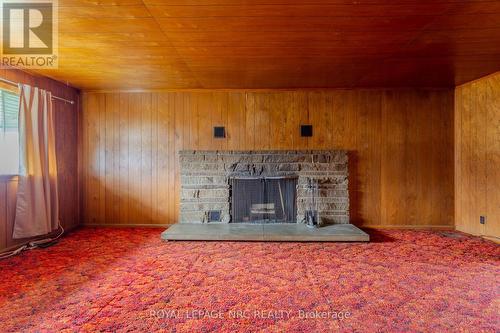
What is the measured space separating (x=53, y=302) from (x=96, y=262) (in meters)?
0.77

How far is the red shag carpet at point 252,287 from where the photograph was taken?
66.5 inches

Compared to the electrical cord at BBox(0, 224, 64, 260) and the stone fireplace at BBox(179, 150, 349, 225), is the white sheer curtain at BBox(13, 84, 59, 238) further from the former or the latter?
the stone fireplace at BBox(179, 150, 349, 225)

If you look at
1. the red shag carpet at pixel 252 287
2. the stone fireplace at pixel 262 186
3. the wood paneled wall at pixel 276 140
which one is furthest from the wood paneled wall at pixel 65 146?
the stone fireplace at pixel 262 186

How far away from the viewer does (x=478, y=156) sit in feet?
11.8

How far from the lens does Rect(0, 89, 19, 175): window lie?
2967 millimetres

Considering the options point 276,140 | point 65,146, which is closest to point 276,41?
point 276,140

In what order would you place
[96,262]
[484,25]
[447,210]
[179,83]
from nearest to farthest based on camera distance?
[484,25] < [96,262] < [179,83] < [447,210]

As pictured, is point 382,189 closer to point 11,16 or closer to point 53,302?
point 53,302

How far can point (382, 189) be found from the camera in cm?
403

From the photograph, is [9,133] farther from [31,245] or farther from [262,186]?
[262,186]

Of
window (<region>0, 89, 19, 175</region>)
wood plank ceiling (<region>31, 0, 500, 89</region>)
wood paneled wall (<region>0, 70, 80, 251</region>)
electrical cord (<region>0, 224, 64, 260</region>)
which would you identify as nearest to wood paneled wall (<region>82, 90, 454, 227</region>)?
wood paneled wall (<region>0, 70, 80, 251</region>)

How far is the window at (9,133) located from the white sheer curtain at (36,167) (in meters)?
0.14

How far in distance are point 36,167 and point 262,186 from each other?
9.09ft

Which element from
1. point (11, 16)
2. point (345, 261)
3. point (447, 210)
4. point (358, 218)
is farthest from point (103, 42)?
point (447, 210)
